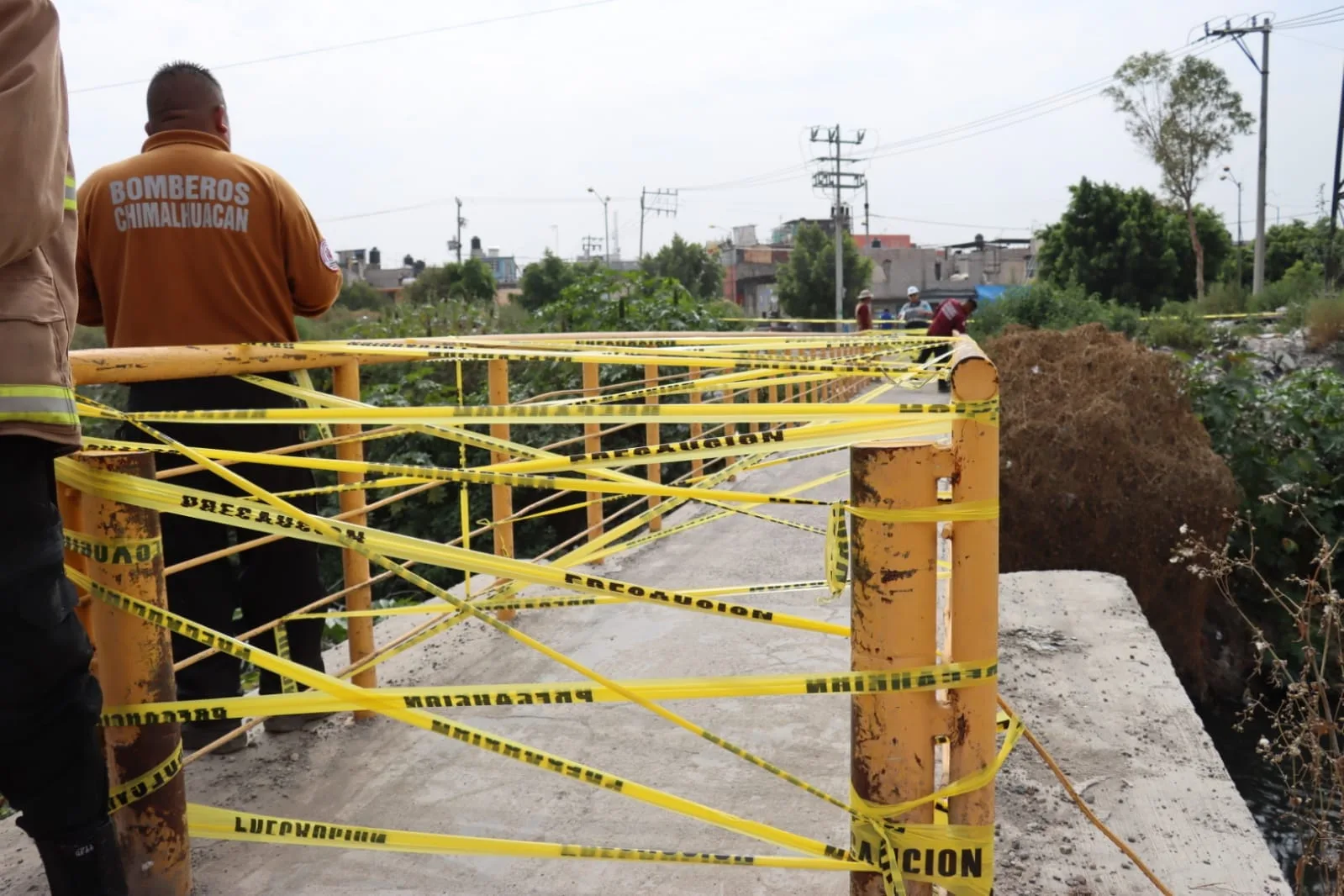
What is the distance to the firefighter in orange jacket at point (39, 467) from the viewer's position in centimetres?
158

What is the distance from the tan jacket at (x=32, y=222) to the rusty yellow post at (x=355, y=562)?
1.31 m

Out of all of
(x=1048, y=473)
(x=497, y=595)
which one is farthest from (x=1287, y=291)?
(x=497, y=595)

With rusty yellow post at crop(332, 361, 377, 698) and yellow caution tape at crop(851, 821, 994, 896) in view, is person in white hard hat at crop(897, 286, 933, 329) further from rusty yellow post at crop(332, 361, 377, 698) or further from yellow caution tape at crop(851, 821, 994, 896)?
yellow caution tape at crop(851, 821, 994, 896)

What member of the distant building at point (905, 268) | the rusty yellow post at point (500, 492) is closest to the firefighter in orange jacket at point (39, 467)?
the rusty yellow post at point (500, 492)

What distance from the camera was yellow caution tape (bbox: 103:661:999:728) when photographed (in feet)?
5.59

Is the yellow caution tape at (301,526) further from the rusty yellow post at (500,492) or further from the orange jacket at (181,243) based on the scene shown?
the rusty yellow post at (500,492)

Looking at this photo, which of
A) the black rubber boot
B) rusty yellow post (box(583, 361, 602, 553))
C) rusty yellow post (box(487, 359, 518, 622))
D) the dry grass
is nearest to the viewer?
the black rubber boot

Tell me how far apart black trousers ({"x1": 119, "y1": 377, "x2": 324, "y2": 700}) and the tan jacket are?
3.08 feet

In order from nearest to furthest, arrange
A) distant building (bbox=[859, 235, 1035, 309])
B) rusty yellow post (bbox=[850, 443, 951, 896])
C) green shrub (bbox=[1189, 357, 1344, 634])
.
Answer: rusty yellow post (bbox=[850, 443, 951, 896]) → green shrub (bbox=[1189, 357, 1344, 634]) → distant building (bbox=[859, 235, 1035, 309])

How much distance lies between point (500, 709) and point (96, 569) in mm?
1512

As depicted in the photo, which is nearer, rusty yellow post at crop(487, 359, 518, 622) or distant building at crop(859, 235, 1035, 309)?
rusty yellow post at crop(487, 359, 518, 622)

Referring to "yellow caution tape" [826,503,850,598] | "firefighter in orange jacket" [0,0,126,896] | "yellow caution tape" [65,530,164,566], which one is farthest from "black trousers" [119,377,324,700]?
"yellow caution tape" [826,503,850,598]

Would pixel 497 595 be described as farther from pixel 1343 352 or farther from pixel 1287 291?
pixel 1287 291

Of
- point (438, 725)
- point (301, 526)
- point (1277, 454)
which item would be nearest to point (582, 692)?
point (438, 725)
